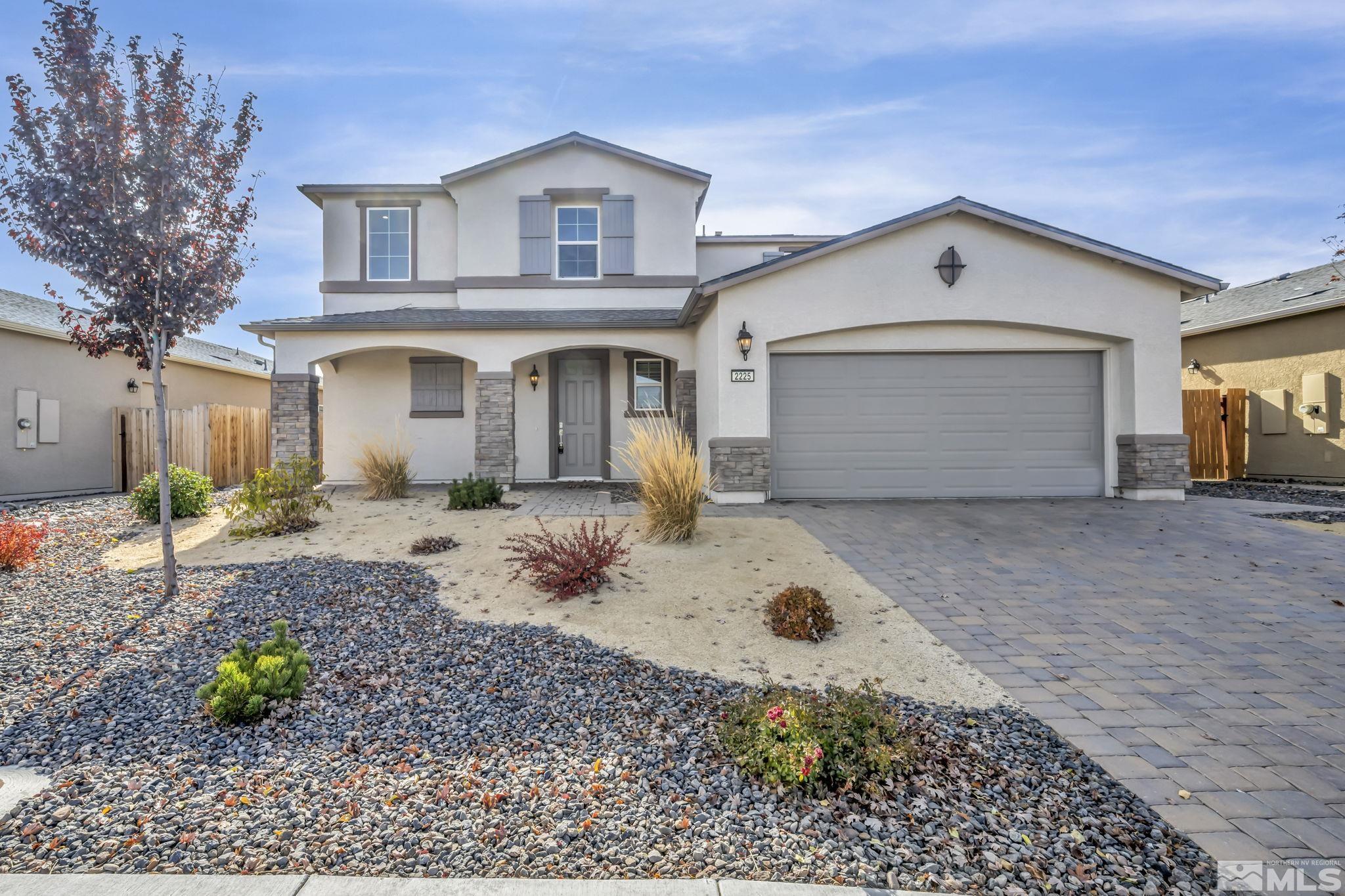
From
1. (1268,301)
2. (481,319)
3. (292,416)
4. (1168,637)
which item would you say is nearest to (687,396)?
(481,319)

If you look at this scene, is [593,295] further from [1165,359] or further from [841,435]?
[1165,359]

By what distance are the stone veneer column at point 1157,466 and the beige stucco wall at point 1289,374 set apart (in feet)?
16.8

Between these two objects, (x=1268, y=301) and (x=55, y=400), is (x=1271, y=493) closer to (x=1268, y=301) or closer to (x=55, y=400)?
(x=1268, y=301)

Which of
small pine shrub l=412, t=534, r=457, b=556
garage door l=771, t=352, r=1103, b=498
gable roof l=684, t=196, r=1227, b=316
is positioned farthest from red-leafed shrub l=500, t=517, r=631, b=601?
gable roof l=684, t=196, r=1227, b=316

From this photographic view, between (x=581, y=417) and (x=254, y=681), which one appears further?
(x=581, y=417)

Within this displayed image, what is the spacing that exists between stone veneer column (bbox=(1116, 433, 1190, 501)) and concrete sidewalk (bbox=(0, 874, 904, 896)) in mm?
8683

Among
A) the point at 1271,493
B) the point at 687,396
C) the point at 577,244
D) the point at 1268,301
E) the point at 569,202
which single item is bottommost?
→ the point at 1271,493

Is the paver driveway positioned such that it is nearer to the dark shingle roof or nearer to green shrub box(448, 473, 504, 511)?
green shrub box(448, 473, 504, 511)

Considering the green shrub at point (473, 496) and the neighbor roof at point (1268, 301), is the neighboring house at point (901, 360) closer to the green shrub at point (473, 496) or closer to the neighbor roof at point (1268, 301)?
the green shrub at point (473, 496)

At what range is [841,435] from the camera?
28.1 feet

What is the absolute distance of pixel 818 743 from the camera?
7.74 feet

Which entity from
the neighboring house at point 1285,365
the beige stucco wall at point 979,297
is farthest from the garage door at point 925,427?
the neighboring house at point 1285,365

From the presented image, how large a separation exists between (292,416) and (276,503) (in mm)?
3466

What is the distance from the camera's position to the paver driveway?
2316 mm
